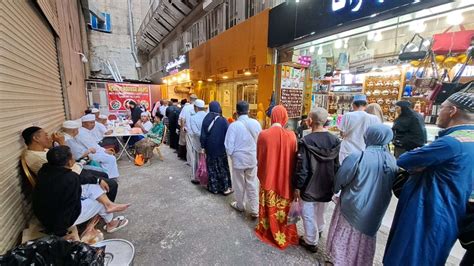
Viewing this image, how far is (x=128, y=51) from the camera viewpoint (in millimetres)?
15094

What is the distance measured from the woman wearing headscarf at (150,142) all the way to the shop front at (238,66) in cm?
271

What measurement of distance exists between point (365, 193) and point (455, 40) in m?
4.35

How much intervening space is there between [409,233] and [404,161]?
0.47 meters

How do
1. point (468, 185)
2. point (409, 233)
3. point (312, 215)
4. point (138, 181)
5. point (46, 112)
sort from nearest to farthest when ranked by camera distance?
point (468, 185) < point (409, 233) < point (312, 215) < point (46, 112) < point (138, 181)

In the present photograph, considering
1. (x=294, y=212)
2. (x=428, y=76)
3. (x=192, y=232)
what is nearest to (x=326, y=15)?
(x=428, y=76)

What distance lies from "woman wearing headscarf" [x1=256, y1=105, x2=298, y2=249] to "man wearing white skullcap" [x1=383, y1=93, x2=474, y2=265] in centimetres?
100

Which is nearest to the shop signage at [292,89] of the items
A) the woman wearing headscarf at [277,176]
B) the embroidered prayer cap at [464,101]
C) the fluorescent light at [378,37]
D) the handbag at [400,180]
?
the fluorescent light at [378,37]

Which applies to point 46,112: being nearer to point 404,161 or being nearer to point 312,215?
point 312,215

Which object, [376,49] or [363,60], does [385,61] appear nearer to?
[363,60]

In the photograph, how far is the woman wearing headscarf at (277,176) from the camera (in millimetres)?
2156

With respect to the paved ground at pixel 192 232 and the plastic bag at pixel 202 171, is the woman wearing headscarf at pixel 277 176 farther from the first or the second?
the plastic bag at pixel 202 171

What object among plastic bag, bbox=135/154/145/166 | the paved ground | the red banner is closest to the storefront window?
the paved ground

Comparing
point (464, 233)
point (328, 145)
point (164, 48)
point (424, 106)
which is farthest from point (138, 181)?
point (164, 48)

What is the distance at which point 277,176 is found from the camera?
2.21 meters
